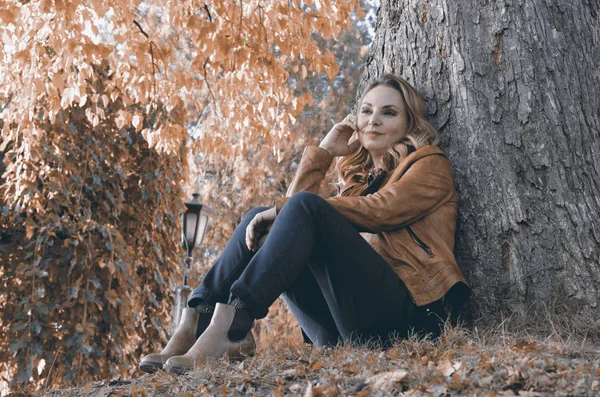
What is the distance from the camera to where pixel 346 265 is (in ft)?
10.1

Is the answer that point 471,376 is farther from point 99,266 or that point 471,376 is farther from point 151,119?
point 151,119

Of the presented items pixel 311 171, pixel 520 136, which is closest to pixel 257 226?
pixel 311 171

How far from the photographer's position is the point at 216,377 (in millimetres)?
2727

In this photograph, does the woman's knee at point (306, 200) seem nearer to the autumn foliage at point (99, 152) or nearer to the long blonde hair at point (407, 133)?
the long blonde hair at point (407, 133)

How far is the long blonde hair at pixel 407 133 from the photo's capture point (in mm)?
3648

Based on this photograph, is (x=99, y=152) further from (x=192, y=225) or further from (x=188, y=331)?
(x=188, y=331)

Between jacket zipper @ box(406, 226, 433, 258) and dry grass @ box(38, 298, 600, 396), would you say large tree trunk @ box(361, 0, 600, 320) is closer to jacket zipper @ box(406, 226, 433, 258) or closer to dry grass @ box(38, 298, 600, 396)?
dry grass @ box(38, 298, 600, 396)

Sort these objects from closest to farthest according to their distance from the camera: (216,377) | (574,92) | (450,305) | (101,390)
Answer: (216,377)
(101,390)
(450,305)
(574,92)

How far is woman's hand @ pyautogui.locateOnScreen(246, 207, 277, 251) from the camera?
3.24m

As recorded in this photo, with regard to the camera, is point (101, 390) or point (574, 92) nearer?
point (101, 390)

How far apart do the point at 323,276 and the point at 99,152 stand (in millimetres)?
4438

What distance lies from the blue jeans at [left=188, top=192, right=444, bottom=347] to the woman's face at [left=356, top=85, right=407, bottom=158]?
77cm

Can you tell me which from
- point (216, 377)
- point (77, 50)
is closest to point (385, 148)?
point (216, 377)

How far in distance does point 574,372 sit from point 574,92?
1.82m
